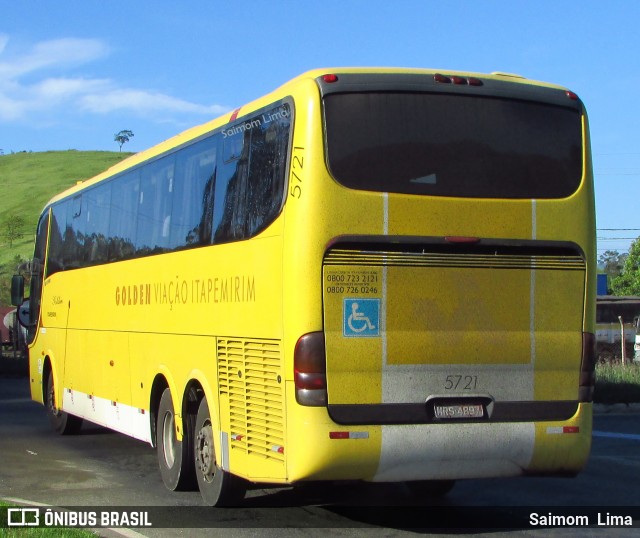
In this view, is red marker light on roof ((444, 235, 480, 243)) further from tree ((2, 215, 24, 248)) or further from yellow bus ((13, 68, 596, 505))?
tree ((2, 215, 24, 248))

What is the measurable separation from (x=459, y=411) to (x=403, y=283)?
1109mm

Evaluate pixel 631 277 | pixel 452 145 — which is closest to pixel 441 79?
pixel 452 145

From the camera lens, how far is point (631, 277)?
98.6 metres

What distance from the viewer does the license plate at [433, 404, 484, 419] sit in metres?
8.59

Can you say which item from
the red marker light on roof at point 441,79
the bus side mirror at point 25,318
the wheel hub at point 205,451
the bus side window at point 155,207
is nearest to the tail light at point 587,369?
the red marker light on roof at point 441,79

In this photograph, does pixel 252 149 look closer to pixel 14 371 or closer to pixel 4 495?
pixel 4 495

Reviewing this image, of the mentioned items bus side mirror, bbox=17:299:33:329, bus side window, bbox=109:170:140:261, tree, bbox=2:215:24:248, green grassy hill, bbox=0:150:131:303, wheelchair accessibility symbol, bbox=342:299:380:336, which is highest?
green grassy hill, bbox=0:150:131:303

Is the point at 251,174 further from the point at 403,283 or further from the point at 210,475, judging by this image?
the point at 210,475

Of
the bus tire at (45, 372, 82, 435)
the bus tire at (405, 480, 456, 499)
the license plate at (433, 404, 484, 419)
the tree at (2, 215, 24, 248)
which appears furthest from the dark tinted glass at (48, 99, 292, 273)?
the tree at (2, 215, 24, 248)

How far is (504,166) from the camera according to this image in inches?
351

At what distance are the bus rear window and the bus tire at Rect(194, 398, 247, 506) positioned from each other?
120 inches

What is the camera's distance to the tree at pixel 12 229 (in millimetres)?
142625

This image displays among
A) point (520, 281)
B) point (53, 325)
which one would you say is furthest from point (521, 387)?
point (53, 325)

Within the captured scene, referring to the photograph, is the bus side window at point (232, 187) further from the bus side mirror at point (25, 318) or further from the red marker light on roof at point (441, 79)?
the bus side mirror at point (25, 318)
